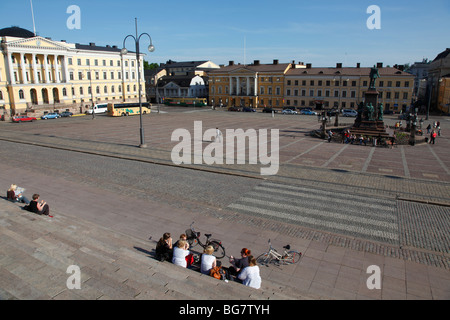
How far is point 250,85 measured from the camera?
3351 inches

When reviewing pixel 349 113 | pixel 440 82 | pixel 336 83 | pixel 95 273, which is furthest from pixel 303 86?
pixel 95 273

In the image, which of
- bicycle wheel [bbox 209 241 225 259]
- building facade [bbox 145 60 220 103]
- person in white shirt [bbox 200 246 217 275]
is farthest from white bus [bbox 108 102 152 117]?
person in white shirt [bbox 200 246 217 275]

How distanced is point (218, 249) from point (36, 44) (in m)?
69.4

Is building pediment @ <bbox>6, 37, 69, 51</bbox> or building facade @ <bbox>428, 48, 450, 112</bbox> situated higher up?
building pediment @ <bbox>6, 37, 69, 51</bbox>

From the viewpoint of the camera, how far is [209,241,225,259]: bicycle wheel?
10.0 m

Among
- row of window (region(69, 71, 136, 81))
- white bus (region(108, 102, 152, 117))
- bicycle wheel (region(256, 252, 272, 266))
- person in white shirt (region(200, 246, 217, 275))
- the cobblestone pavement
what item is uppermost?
row of window (region(69, 71, 136, 81))

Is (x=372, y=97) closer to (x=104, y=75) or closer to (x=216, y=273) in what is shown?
(x=216, y=273)

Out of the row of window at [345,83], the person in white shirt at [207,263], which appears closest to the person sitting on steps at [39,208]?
the person in white shirt at [207,263]

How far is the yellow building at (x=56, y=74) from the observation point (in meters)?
60.4

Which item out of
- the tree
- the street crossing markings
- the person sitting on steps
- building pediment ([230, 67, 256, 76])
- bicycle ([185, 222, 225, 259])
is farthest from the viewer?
the tree

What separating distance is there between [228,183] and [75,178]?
884 cm

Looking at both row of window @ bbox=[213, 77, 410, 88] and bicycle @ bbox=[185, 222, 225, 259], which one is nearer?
bicycle @ bbox=[185, 222, 225, 259]

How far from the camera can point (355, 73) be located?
Answer: 71.6 meters

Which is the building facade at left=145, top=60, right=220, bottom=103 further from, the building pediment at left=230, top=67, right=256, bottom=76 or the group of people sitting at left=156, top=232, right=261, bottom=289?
the group of people sitting at left=156, top=232, right=261, bottom=289
